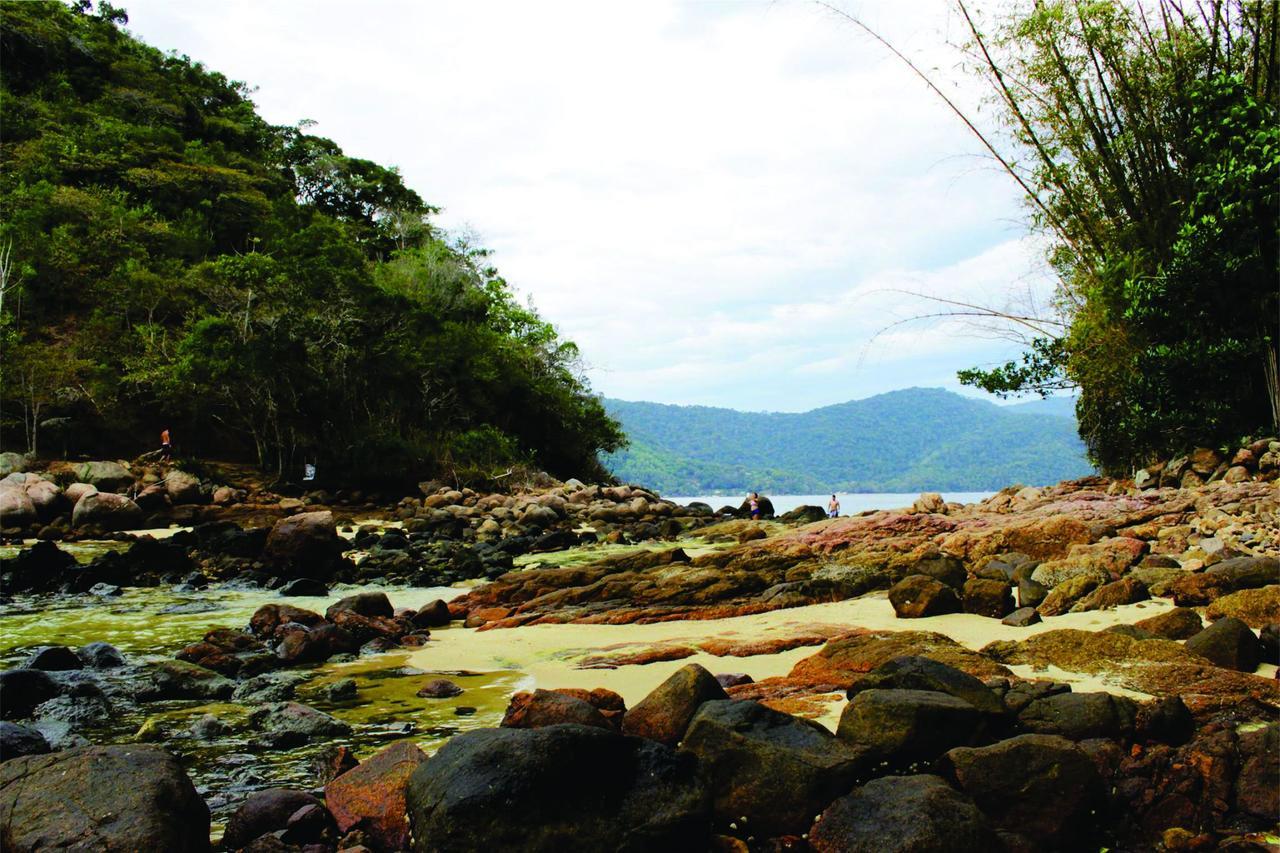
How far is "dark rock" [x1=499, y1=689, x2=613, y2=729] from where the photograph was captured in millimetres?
3965

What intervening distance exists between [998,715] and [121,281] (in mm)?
30900

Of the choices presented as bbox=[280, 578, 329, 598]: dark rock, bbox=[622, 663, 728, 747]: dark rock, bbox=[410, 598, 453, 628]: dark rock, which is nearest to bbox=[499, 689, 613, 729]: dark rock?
bbox=[622, 663, 728, 747]: dark rock

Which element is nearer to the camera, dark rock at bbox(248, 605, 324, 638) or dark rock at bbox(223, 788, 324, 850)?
dark rock at bbox(223, 788, 324, 850)

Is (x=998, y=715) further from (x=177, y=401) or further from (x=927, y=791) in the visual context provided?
(x=177, y=401)

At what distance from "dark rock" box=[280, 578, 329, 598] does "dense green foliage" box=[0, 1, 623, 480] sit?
14525 millimetres

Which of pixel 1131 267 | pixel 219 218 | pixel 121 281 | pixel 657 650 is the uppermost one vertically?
pixel 219 218

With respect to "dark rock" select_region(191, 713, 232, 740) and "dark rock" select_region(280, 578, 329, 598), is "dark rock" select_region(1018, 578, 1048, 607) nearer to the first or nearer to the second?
"dark rock" select_region(191, 713, 232, 740)

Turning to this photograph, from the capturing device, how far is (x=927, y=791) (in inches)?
114

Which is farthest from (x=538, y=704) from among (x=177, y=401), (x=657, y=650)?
(x=177, y=401)

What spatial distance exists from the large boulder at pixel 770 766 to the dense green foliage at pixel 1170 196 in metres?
11.9

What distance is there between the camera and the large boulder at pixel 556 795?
2.76 metres

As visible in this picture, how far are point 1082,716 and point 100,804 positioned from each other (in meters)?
4.02

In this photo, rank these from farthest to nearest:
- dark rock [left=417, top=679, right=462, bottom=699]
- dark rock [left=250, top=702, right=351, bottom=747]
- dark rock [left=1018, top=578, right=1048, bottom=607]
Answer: dark rock [left=1018, top=578, right=1048, bottom=607], dark rock [left=417, top=679, right=462, bottom=699], dark rock [left=250, top=702, right=351, bottom=747]

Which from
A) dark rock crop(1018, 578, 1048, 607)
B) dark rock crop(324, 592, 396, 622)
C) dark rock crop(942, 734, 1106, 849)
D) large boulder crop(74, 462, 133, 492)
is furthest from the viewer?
large boulder crop(74, 462, 133, 492)
